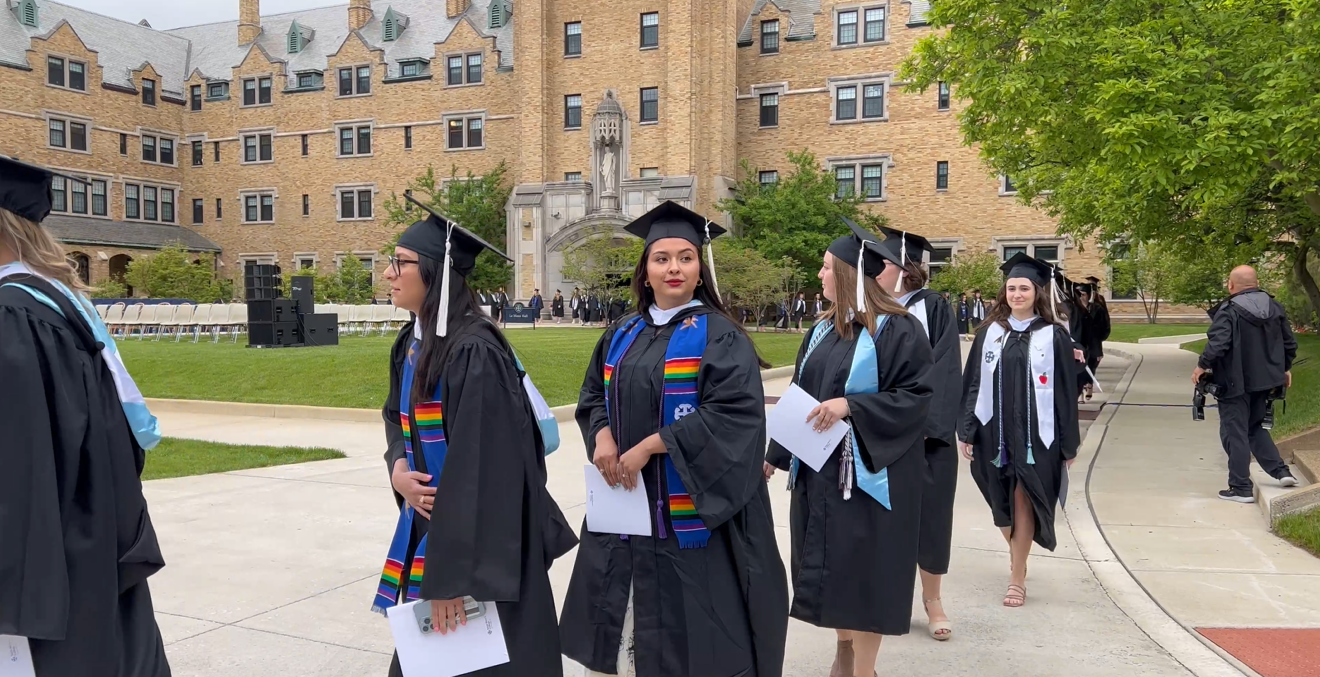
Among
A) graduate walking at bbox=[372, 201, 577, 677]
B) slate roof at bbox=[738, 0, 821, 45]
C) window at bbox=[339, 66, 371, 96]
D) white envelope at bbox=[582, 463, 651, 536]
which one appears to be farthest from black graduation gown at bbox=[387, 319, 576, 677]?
window at bbox=[339, 66, 371, 96]

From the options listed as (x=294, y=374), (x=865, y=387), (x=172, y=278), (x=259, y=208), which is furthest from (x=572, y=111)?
(x=865, y=387)

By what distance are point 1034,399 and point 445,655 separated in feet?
13.2

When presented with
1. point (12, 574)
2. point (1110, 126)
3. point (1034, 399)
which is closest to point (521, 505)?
point (12, 574)

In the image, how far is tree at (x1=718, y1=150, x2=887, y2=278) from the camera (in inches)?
1516

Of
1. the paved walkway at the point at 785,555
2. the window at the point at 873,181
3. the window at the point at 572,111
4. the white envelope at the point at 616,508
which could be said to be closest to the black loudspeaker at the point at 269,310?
the paved walkway at the point at 785,555

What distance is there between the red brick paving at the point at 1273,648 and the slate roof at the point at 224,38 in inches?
1756

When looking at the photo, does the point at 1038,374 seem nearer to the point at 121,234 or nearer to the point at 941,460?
the point at 941,460

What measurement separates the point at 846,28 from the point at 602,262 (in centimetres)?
1562

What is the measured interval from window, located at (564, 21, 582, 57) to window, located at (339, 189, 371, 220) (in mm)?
13663

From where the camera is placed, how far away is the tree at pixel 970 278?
124 feet

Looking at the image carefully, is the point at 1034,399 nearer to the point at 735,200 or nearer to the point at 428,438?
the point at 428,438

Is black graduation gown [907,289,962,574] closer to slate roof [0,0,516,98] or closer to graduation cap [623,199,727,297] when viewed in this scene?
graduation cap [623,199,727,297]

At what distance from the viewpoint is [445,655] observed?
9.61 ft

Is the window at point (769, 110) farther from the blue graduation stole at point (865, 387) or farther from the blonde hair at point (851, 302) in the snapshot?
the blue graduation stole at point (865, 387)
